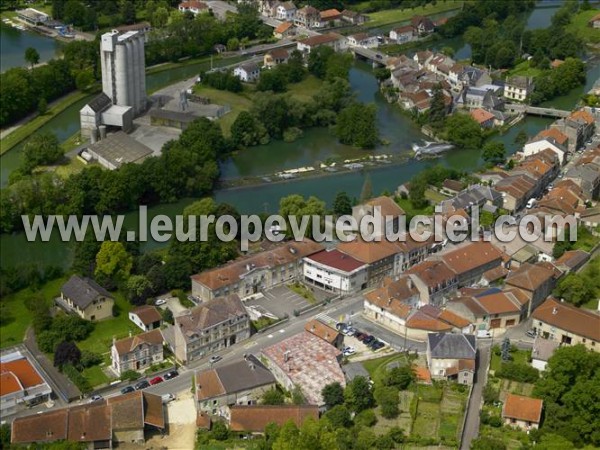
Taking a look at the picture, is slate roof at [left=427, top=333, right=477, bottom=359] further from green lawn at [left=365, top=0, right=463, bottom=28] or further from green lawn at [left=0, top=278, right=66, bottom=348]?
green lawn at [left=365, top=0, right=463, bottom=28]

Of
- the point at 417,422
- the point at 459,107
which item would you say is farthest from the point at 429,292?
the point at 459,107

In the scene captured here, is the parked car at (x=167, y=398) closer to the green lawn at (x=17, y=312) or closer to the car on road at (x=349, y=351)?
the car on road at (x=349, y=351)

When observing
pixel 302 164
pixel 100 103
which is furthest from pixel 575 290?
pixel 100 103

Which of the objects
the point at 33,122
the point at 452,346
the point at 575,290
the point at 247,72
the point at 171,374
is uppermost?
the point at 575,290

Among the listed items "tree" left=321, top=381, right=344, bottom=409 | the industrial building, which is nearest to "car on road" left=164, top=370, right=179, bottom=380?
"tree" left=321, top=381, right=344, bottom=409

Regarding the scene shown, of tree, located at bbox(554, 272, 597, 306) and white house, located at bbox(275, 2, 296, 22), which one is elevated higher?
white house, located at bbox(275, 2, 296, 22)

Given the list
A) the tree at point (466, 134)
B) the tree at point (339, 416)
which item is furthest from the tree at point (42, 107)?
the tree at point (339, 416)

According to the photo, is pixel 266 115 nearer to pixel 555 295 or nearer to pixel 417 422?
pixel 555 295

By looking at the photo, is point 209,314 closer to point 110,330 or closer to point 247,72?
point 110,330
